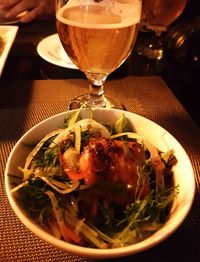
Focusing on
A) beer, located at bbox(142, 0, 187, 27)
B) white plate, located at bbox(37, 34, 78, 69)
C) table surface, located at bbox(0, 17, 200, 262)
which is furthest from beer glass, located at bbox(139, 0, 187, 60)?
white plate, located at bbox(37, 34, 78, 69)

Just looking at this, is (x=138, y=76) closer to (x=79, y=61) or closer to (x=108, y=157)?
(x=79, y=61)

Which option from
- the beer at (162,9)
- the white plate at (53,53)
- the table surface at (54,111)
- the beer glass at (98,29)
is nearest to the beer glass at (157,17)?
the beer at (162,9)

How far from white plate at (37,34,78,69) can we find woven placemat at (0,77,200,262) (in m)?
0.06

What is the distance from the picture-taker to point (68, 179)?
44 cm

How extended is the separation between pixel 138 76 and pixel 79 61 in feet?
0.85

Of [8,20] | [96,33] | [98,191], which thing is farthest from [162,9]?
[98,191]

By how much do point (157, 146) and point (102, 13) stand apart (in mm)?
276

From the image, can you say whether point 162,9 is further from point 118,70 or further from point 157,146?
point 157,146

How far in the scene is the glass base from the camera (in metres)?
0.72

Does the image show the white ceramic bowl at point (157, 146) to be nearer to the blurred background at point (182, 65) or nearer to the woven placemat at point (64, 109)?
the woven placemat at point (64, 109)

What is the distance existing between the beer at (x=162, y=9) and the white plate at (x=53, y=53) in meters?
0.29

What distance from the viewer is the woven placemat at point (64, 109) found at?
0.42 meters

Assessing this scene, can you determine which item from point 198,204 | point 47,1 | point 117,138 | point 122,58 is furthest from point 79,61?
point 47,1

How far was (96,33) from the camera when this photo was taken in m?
0.61
